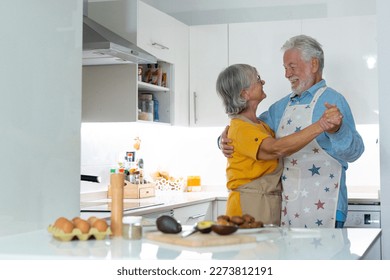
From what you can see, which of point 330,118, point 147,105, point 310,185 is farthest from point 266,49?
point 330,118

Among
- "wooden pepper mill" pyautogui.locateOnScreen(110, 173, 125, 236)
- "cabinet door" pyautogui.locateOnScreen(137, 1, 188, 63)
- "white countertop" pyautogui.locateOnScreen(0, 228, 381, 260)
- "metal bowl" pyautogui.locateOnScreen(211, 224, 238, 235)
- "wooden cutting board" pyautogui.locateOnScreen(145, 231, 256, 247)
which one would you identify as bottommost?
"white countertop" pyautogui.locateOnScreen(0, 228, 381, 260)

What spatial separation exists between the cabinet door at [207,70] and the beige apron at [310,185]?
1605mm

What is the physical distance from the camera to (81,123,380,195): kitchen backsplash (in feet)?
13.0

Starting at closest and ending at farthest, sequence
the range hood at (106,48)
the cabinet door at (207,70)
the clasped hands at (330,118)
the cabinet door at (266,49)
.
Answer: the clasped hands at (330,118), the range hood at (106,48), the cabinet door at (266,49), the cabinet door at (207,70)

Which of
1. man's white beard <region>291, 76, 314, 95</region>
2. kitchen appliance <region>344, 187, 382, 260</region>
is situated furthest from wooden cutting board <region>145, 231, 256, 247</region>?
kitchen appliance <region>344, 187, 382, 260</region>

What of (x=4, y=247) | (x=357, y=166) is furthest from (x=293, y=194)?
(x=357, y=166)

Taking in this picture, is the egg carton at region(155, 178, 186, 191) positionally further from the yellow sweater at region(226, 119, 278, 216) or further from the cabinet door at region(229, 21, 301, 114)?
the yellow sweater at region(226, 119, 278, 216)

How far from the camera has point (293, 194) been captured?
8.61 ft

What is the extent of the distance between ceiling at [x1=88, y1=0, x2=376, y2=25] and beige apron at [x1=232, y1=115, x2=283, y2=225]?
6.70 ft

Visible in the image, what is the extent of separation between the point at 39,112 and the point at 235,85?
88 centimetres

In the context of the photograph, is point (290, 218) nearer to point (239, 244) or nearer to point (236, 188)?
point (236, 188)

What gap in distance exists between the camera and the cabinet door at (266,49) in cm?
410

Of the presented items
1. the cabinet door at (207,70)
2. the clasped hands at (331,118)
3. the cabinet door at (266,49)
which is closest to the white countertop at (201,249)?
the clasped hands at (331,118)

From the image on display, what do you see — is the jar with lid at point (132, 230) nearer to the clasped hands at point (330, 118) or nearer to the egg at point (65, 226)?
the egg at point (65, 226)
